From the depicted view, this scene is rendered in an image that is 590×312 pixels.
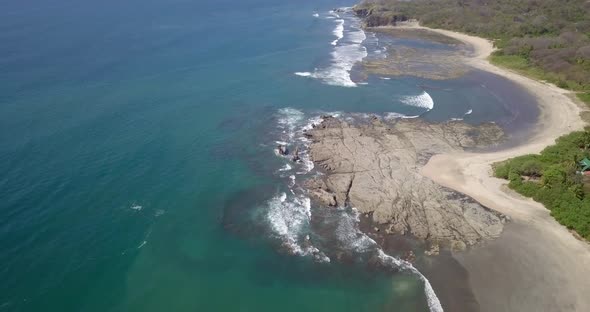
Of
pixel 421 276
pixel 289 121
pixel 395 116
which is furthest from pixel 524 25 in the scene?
pixel 421 276

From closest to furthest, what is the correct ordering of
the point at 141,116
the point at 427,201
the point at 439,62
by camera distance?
the point at 427,201 < the point at 141,116 < the point at 439,62

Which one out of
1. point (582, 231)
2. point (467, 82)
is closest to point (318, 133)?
point (582, 231)

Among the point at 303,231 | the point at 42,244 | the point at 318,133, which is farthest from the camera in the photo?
the point at 318,133

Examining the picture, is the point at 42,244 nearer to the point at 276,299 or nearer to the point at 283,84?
the point at 276,299

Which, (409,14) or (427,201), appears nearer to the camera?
(427,201)

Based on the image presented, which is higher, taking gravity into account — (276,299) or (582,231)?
(582,231)

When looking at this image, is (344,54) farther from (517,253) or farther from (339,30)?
(517,253)

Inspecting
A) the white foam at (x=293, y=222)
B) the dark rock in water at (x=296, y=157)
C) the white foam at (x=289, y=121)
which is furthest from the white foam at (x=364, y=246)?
the white foam at (x=289, y=121)

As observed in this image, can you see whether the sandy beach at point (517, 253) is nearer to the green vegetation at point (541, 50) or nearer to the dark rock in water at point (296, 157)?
the green vegetation at point (541, 50)
